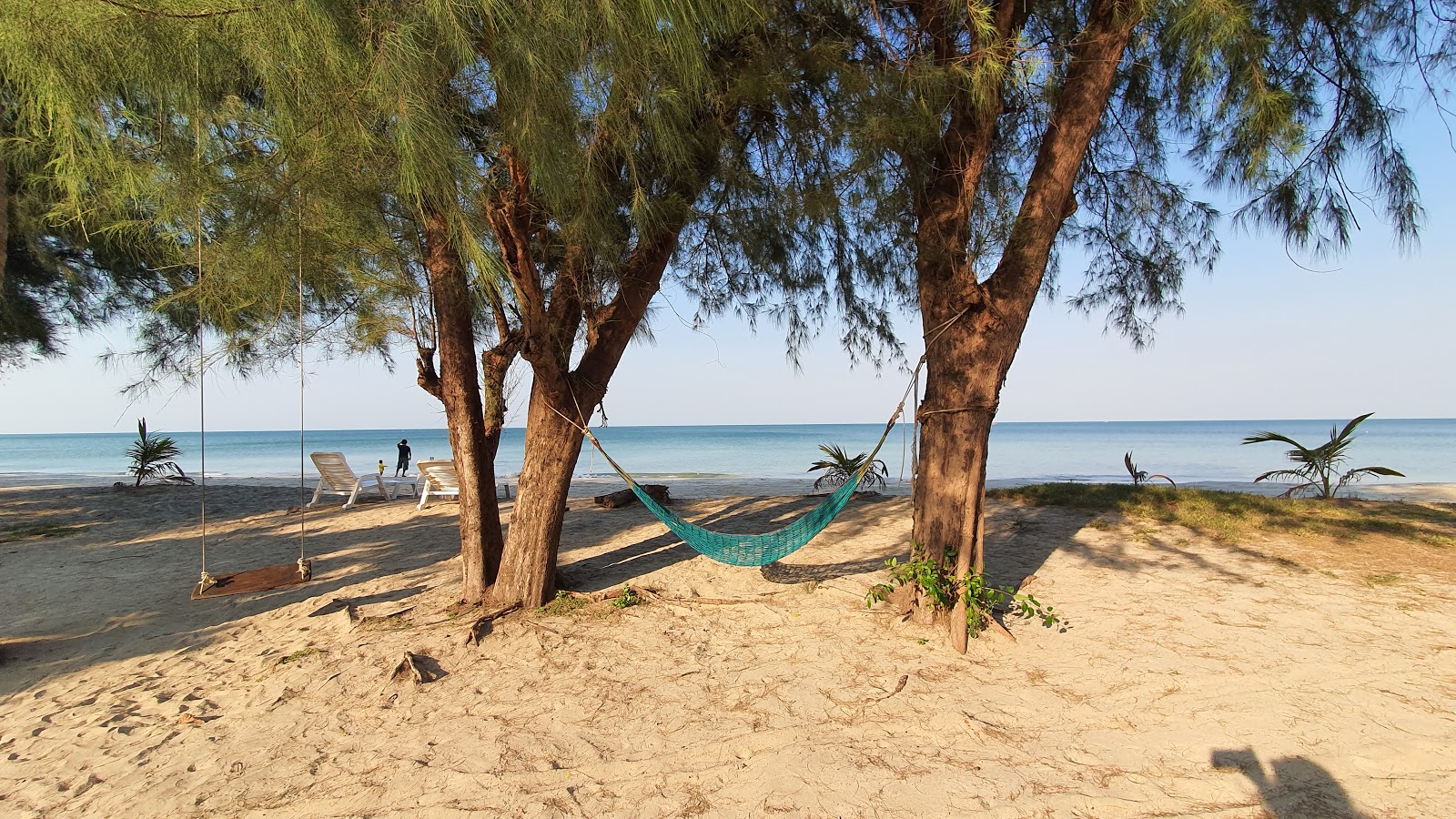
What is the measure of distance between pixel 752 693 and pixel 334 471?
6.60m

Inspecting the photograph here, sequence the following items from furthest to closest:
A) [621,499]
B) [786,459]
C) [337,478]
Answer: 1. [786,459]
2. [337,478]
3. [621,499]

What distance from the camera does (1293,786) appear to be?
1.99 meters

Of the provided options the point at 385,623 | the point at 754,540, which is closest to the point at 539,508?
the point at 385,623

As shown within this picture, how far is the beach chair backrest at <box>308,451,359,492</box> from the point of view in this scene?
746cm

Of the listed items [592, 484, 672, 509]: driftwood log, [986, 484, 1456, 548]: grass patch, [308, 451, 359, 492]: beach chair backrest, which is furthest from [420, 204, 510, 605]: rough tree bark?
[308, 451, 359, 492]: beach chair backrest

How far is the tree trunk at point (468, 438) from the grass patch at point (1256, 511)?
14.5 feet

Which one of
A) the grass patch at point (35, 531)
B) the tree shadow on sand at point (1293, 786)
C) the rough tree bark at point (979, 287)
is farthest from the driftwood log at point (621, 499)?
the tree shadow on sand at point (1293, 786)

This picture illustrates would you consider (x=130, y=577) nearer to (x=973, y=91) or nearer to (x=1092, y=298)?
(x=973, y=91)

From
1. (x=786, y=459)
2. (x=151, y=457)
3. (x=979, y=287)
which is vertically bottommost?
(x=786, y=459)

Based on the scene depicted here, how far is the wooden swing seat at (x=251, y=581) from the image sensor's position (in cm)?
315

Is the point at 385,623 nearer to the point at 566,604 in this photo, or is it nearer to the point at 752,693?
the point at 566,604

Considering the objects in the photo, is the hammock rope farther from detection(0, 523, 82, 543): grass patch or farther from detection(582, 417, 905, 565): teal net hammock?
detection(0, 523, 82, 543): grass patch

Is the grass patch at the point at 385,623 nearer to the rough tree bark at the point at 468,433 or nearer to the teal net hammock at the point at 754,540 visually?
the rough tree bark at the point at 468,433

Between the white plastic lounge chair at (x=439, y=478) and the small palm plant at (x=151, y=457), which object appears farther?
the small palm plant at (x=151, y=457)
